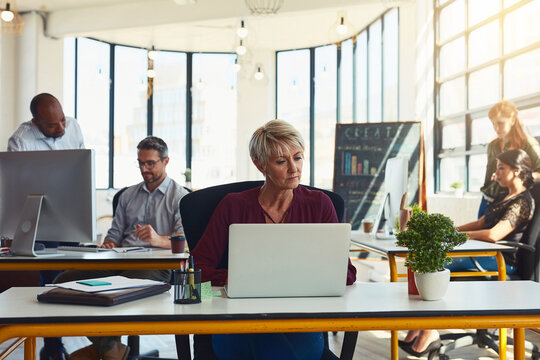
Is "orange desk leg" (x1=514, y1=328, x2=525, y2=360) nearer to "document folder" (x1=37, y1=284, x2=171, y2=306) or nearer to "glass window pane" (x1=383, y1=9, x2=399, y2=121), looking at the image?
"document folder" (x1=37, y1=284, x2=171, y2=306)

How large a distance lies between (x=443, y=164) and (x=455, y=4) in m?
1.66

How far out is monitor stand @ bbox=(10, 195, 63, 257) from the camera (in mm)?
2471

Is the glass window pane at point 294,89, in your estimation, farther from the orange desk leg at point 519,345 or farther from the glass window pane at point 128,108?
the orange desk leg at point 519,345

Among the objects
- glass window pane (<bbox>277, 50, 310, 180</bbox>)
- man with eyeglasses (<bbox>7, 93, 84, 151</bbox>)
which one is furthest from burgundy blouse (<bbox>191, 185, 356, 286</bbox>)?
glass window pane (<bbox>277, 50, 310, 180</bbox>)

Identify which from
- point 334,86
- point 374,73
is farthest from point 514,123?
point 334,86

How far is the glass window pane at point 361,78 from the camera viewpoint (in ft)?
27.0

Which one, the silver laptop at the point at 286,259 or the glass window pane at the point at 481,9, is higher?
the glass window pane at the point at 481,9

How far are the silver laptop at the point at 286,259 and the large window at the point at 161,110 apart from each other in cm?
829

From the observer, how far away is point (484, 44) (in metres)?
5.37

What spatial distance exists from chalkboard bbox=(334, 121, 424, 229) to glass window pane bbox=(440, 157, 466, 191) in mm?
353

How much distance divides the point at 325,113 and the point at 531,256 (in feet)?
22.3

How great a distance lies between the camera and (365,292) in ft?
5.53

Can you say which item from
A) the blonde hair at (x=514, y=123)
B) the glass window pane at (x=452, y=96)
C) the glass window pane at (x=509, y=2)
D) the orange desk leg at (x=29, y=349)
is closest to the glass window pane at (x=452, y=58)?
the glass window pane at (x=452, y=96)

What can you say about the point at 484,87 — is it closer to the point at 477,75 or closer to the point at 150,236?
the point at 477,75
